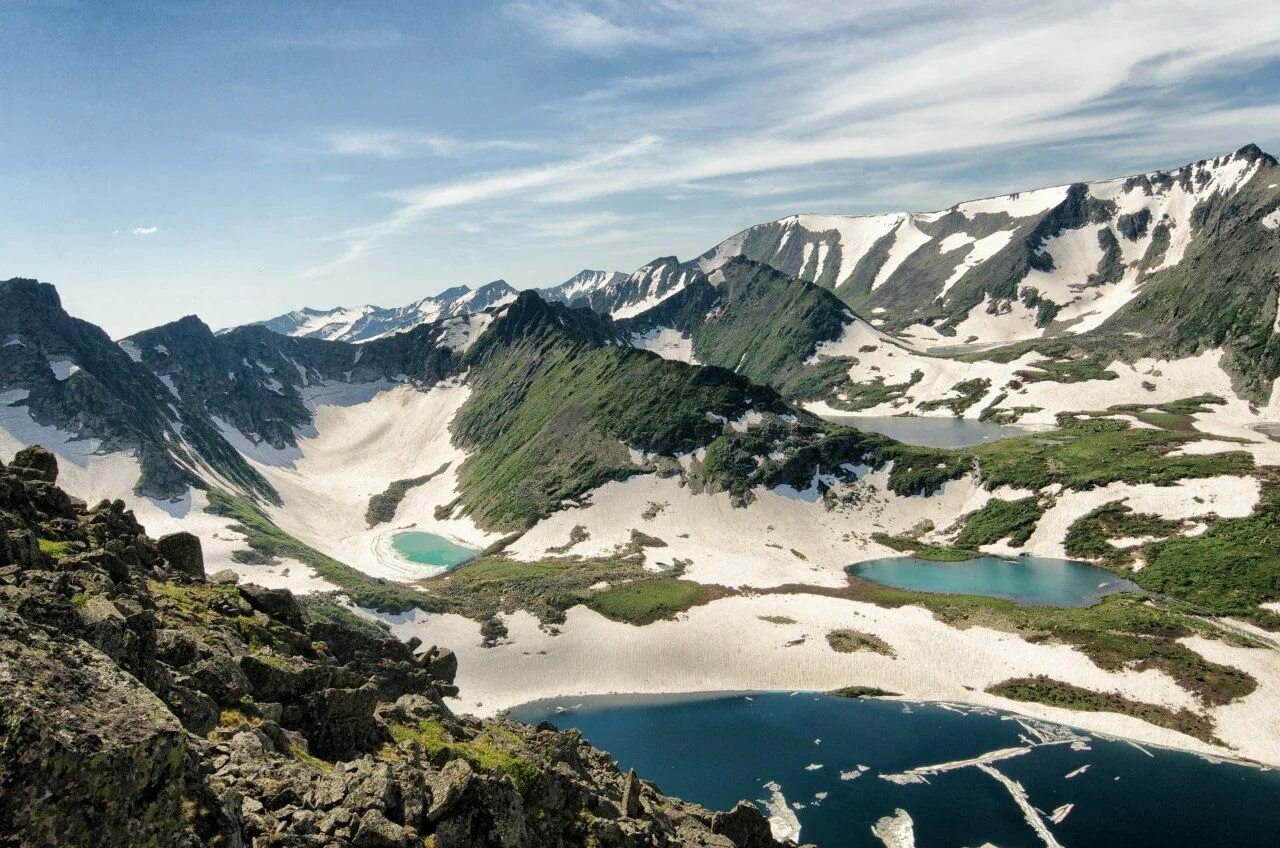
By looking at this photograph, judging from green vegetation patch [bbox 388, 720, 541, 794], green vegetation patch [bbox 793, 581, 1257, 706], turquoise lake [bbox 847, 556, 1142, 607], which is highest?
green vegetation patch [bbox 388, 720, 541, 794]

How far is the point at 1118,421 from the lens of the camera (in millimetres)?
185125

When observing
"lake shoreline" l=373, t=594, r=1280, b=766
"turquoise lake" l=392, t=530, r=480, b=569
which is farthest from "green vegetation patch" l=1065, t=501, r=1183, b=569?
"turquoise lake" l=392, t=530, r=480, b=569

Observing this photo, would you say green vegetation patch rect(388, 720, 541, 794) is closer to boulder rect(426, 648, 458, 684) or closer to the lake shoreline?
boulder rect(426, 648, 458, 684)

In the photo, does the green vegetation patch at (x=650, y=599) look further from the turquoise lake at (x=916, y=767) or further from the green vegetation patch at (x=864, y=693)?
the green vegetation patch at (x=864, y=693)

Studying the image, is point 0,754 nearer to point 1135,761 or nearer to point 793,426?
point 1135,761

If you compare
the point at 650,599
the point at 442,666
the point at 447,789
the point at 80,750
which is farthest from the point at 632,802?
the point at 650,599

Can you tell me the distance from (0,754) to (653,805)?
26236 millimetres

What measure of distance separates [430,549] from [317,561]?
38.1m

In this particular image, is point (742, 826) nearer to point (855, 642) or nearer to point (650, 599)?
point (855, 642)

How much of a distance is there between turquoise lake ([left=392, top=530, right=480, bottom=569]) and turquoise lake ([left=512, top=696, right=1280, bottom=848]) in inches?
2721

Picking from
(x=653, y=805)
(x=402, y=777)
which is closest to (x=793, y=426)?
(x=653, y=805)

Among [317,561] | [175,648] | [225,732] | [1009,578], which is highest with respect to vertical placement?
[175,648]

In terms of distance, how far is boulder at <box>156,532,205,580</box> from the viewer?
31.2 m

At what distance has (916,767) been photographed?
67.1 meters
